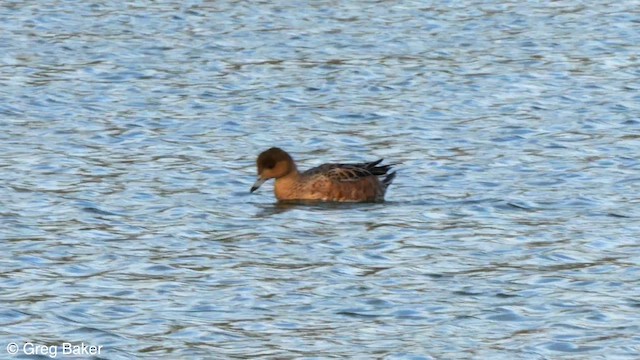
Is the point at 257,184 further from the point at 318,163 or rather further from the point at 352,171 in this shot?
the point at 318,163

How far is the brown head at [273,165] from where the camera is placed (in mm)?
17688

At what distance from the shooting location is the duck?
17.5 m

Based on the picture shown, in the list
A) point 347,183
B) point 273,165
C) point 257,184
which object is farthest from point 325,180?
point 257,184

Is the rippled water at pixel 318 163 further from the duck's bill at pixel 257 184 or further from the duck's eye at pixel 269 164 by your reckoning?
the duck's eye at pixel 269 164

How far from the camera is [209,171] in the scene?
60.8 feet

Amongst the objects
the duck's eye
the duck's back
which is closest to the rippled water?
the duck's back

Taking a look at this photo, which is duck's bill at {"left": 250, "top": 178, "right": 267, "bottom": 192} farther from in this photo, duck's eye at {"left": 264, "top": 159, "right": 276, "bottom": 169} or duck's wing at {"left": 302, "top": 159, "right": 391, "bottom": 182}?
duck's wing at {"left": 302, "top": 159, "right": 391, "bottom": 182}

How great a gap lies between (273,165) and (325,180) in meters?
0.55

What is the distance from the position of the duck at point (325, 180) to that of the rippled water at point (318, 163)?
27 cm

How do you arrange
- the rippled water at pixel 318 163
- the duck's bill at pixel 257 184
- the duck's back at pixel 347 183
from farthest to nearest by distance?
the duck's bill at pixel 257 184 → the duck's back at pixel 347 183 → the rippled water at pixel 318 163

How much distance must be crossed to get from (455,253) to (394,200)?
2.91 metres

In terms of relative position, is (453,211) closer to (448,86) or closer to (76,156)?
(76,156)

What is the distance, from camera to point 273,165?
17719mm

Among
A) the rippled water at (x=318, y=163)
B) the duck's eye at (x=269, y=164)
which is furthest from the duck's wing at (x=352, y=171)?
the duck's eye at (x=269, y=164)
